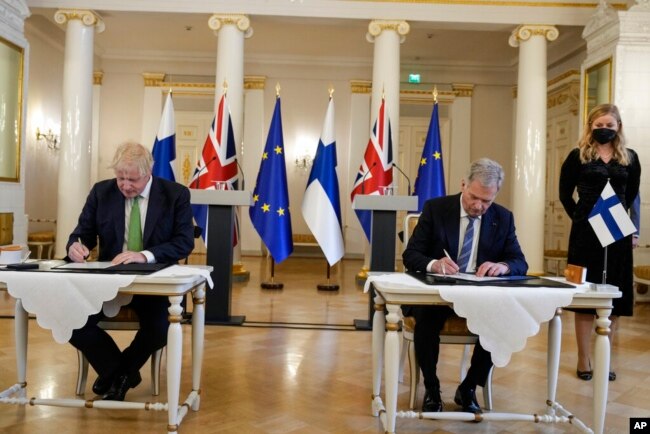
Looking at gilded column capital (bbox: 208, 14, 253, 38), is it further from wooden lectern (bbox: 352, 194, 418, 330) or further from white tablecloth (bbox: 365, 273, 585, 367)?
white tablecloth (bbox: 365, 273, 585, 367)

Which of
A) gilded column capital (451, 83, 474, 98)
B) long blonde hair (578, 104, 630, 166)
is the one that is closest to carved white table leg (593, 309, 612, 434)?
long blonde hair (578, 104, 630, 166)

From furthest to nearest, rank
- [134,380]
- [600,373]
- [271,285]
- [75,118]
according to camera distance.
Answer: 1. [75,118]
2. [271,285]
3. [134,380]
4. [600,373]

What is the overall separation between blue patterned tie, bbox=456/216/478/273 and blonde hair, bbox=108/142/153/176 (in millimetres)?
1669

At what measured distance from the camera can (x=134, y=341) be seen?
288cm

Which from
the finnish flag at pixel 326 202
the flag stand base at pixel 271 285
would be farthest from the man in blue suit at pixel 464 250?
→ the flag stand base at pixel 271 285

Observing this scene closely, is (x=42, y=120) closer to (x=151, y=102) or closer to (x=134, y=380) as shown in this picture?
(x=151, y=102)

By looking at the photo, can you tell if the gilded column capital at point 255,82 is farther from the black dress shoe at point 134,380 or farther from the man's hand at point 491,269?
the man's hand at point 491,269

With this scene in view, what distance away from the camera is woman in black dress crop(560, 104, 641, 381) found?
3.54 meters

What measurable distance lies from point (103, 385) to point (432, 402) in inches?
63.9

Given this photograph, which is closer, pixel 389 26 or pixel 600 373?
pixel 600 373

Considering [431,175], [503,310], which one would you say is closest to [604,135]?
[503,310]

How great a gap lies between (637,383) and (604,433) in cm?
A: 106

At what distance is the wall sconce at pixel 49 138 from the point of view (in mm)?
9945

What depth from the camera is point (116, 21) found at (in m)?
10.1
